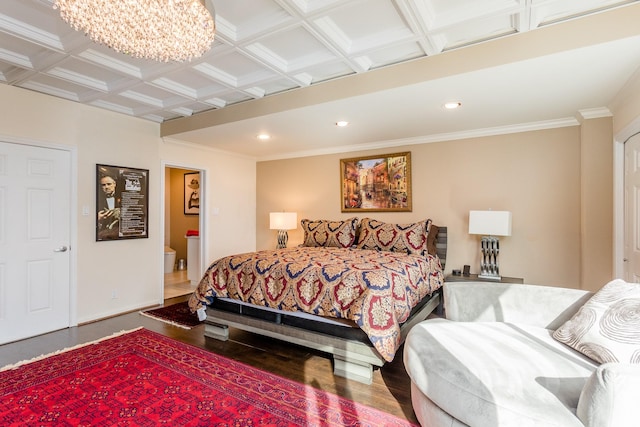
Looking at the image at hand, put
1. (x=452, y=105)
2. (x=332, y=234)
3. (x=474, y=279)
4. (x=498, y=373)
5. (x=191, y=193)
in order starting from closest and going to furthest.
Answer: (x=498, y=373)
(x=452, y=105)
(x=474, y=279)
(x=332, y=234)
(x=191, y=193)

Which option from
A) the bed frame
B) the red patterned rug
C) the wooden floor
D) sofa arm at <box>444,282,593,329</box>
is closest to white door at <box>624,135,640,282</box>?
sofa arm at <box>444,282,593,329</box>

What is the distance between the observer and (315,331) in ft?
8.86

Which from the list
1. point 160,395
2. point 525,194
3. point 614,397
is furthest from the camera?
point 525,194

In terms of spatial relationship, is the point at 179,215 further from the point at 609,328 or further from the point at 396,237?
the point at 609,328

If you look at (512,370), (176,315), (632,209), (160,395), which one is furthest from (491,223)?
(176,315)

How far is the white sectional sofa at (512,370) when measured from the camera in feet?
3.67

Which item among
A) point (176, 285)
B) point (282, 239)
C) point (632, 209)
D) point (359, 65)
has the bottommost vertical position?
point (176, 285)

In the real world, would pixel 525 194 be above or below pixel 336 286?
above

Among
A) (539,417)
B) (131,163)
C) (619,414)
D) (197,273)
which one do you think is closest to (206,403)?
(539,417)

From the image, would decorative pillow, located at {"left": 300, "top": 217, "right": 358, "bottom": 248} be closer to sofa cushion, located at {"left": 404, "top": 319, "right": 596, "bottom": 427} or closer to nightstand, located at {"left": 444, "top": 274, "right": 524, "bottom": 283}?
nightstand, located at {"left": 444, "top": 274, "right": 524, "bottom": 283}

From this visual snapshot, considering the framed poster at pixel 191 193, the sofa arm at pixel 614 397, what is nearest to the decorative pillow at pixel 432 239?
the sofa arm at pixel 614 397

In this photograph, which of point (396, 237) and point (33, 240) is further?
point (396, 237)

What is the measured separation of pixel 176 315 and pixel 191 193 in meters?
3.68

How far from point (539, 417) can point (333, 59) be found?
100 inches
